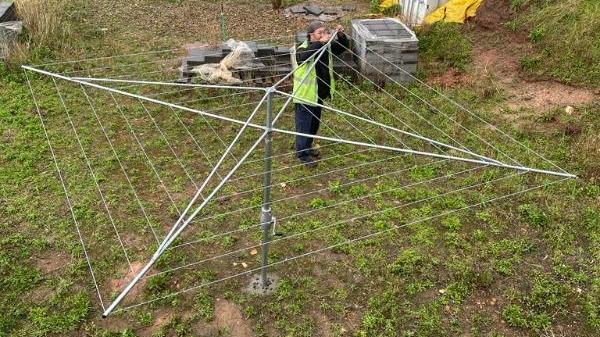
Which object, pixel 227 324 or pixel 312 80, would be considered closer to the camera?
pixel 227 324

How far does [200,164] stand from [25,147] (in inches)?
90.1

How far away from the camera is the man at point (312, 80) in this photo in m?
5.80

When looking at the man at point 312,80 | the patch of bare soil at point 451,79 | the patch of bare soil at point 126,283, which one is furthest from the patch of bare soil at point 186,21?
the patch of bare soil at point 126,283

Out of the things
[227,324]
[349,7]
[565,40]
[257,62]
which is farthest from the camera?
[349,7]

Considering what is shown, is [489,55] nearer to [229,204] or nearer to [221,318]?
[229,204]

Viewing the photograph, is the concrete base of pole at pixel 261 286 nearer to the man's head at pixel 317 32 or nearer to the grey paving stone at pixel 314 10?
the man's head at pixel 317 32

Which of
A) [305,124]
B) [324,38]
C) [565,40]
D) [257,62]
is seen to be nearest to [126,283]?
[305,124]

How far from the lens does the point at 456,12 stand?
9.85 m

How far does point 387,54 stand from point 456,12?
2.60 meters

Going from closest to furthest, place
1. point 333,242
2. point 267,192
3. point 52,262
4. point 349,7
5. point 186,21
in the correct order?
point 267,192 < point 52,262 < point 333,242 < point 186,21 < point 349,7

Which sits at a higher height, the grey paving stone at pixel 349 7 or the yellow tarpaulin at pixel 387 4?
the yellow tarpaulin at pixel 387 4

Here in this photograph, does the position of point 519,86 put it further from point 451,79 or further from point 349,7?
point 349,7

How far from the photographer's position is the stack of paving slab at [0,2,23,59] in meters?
8.42

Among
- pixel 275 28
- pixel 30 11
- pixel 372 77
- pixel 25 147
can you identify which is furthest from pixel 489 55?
pixel 30 11
